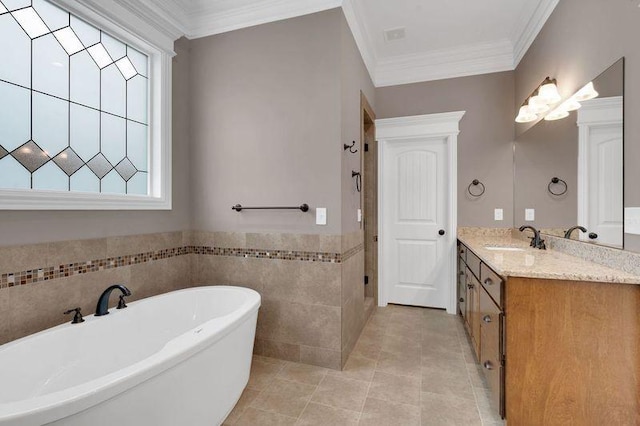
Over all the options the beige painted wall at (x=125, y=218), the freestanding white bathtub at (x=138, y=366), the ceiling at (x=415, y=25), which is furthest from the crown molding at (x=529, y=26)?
the freestanding white bathtub at (x=138, y=366)

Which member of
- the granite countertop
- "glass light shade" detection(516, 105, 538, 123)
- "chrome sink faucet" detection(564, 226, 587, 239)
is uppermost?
"glass light shade" detection(516, 105, 538, 123)

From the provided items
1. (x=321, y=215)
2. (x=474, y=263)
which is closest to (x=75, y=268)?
(x=321, y=215)

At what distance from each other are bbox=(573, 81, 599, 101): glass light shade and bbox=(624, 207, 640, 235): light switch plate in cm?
77

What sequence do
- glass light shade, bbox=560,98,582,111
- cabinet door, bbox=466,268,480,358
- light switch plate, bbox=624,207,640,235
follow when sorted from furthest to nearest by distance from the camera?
cabinet door, bbox=466,268,480,358 → glass light shade, bbox=560,98,582,111 → light switch plate, bbox=624,207,640,235

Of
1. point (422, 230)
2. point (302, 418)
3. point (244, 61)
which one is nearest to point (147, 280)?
point (302, 418)

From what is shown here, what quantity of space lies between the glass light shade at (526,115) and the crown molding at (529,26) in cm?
62

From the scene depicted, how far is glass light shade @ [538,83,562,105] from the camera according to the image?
226cm

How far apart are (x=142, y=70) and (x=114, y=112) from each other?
0.46 meters

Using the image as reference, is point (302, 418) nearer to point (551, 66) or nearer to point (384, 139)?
point (384, 139)

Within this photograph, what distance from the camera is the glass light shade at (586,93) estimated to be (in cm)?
182

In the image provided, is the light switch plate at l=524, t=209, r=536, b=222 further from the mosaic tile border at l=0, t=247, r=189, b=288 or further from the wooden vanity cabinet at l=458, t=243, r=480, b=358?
the mosaic tile border at l=0, t=247, r=189, b=288

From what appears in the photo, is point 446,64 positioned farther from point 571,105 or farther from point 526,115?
point 571,105

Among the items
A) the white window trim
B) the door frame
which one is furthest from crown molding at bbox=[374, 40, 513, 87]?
the white window trim

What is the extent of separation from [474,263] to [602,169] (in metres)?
0.97
